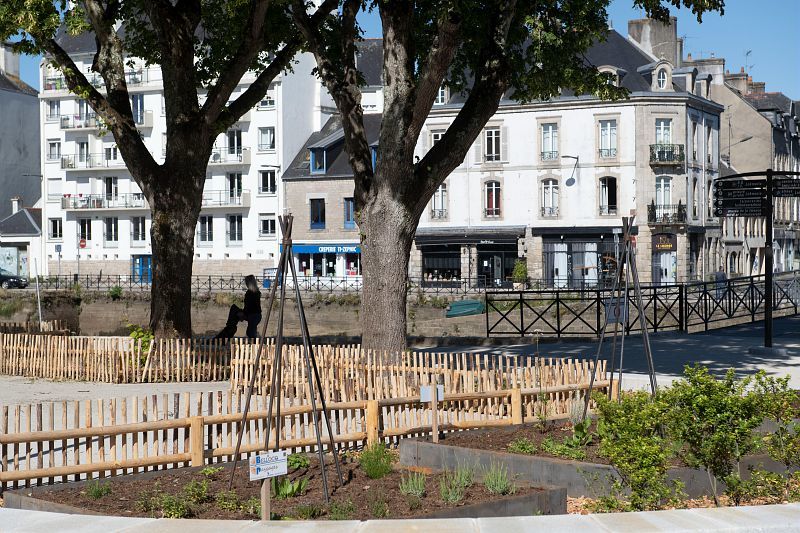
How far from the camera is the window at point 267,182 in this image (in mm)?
63500

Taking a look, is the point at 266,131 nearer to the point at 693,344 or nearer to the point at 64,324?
the point at 64,324

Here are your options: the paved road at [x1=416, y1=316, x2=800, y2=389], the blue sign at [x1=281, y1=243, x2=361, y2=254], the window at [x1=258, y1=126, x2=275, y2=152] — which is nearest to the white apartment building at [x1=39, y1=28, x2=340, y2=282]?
the window at [x1=258, y1=126, x2=275, y2=152]

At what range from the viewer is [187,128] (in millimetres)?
21516

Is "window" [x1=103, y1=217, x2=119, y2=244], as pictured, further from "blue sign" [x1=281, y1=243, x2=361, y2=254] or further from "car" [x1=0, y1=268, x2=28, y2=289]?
"blue sign" [x1=281, y1=243, x2=361, y2=254]

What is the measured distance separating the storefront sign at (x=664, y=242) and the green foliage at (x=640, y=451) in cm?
4447

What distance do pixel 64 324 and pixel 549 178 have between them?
3073cm

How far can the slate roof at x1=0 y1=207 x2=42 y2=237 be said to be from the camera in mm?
71188

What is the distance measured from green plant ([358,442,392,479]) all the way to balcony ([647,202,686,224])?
44.4 meters

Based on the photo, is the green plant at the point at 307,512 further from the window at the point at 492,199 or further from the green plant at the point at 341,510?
the window at the point at 492,199

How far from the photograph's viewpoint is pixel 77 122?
6906 centimetres

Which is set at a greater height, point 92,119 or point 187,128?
point 92,119

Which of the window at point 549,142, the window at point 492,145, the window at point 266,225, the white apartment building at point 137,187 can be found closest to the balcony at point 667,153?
the window at point 549,142

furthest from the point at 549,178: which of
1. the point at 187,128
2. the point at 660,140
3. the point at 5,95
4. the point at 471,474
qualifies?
the point at 471,474

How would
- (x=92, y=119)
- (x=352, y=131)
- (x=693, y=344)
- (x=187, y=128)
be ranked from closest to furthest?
(x=352, y=131) < (x=187, y=128) < (x=693, y=344) < (x=92, y=119)
